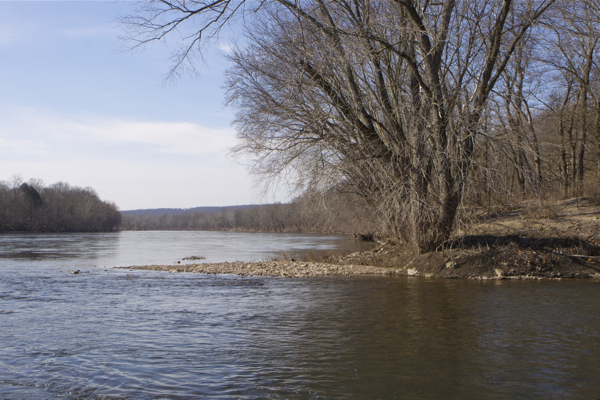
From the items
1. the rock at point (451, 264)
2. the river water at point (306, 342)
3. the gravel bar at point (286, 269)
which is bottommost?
the river water at point (306, 342)

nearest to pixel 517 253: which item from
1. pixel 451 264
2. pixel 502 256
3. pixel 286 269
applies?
pixel 502 256

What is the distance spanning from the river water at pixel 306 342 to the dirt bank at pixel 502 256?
1.63 meters

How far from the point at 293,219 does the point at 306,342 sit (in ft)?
310

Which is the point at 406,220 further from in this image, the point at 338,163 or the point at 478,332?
the point at 478,332

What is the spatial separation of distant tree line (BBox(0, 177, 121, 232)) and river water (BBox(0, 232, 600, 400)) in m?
94.5

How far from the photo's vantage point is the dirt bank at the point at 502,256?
1547 cm

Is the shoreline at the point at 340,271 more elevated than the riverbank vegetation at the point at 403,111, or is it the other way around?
the riverbank vegetation at the point at 403,111

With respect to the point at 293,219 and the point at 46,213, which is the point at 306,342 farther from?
the point at 46,213

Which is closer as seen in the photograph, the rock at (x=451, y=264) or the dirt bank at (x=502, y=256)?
the dirt bank at (x=502, y=256)

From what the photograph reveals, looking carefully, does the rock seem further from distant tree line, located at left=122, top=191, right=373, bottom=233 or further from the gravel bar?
distant tree line, located at left=122, top=191, right=373, bottom=233

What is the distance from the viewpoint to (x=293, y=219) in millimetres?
102250

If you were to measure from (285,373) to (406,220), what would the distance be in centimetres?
1157

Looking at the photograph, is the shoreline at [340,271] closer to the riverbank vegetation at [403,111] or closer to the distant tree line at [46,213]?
the riverbank vegetation at [403,111]

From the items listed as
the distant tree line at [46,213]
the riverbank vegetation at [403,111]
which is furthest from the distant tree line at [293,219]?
the distant tree line at [46,213]
